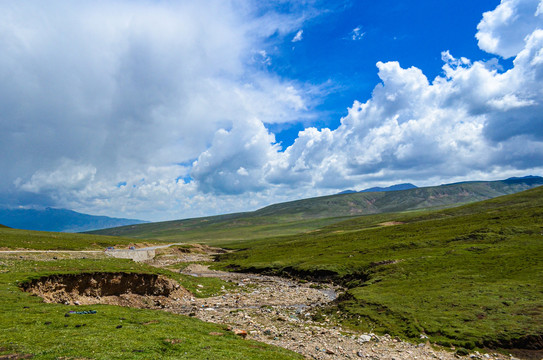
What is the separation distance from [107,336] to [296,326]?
750 inches

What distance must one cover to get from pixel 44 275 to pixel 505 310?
51170 millimetres

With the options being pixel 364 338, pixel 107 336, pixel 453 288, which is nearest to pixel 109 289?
pixel 107 336

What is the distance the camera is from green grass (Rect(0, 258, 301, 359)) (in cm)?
1558

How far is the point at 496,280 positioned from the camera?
3978 centimetres

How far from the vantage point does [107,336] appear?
1820 cm

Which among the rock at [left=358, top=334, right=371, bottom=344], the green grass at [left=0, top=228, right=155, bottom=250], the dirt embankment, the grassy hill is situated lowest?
the rock at [left=358, top=334, right=371, bottom=344]

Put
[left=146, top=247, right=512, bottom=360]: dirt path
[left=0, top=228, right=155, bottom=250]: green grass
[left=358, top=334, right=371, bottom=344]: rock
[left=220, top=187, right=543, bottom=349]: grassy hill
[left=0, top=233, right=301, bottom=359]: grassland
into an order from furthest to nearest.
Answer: [left=0, top=228, right=155, bottom=250]: green grass, [left=220, top=187, right=543, bottom=349]: grassy hill, [left=358, top=334, right=371, bottom=344]: rock, [left=146, top=247, right=512, bottom=360]: dirt path, [left=0, top=233, right=301, bottom=359]: grassland

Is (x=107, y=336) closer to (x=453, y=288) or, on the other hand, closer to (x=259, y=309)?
(x=259, y=309)

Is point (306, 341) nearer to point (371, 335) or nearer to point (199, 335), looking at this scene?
point (371, 335)

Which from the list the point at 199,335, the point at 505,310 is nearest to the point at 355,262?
the point at 505,310

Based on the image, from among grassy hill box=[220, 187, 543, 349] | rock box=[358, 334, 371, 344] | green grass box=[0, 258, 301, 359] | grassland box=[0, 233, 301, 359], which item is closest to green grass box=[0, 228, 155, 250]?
grassland box=[0, 233, 301, 359]

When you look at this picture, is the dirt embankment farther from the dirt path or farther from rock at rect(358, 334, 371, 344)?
rock at rect(358, 334, 371, 344)

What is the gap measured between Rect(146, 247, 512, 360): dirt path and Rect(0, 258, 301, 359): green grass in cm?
456

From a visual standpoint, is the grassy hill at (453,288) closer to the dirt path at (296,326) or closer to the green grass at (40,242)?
the dirt path at (296,326)
